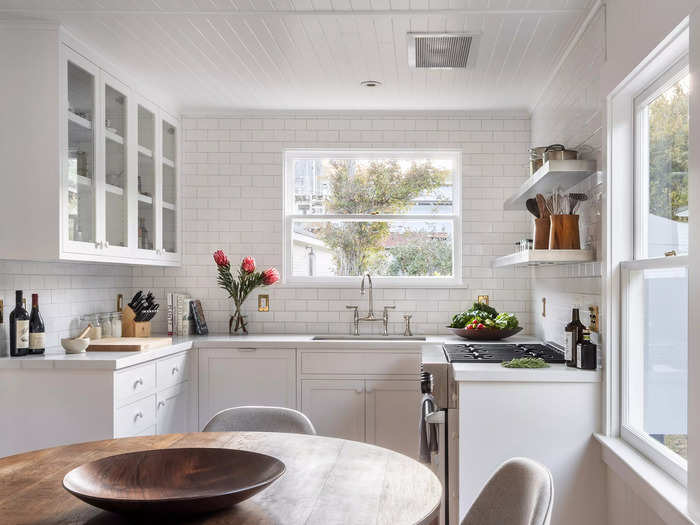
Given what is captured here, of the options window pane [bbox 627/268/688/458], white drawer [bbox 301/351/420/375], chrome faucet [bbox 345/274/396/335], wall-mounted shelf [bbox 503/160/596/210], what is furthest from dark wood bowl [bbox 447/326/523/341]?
window pane [bbox 627/268/688/458]

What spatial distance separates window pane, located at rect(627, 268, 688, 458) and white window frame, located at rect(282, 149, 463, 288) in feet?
7.71

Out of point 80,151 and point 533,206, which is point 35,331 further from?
point 533,206

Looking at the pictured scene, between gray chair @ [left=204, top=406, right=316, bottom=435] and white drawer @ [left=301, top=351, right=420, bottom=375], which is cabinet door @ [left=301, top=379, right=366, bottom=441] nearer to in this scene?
white drawer @ [left=301, top=351, right=420, bottom=375]

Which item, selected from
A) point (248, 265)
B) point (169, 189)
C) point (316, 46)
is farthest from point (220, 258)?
point (316, 46)

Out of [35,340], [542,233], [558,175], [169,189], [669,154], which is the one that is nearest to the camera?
[669,154]

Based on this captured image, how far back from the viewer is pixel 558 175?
3344 millimetres

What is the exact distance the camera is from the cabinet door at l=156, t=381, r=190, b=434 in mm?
4148

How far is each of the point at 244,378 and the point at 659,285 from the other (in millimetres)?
2802

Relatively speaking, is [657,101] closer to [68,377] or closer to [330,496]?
[330,496]

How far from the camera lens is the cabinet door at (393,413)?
4461 millimetres

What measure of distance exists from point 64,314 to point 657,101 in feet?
11.1

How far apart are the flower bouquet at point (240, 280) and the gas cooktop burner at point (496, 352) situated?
1.40 metres

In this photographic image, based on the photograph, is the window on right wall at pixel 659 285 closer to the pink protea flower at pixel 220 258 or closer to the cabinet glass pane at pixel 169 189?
the pink protea flower at pixel 220 258

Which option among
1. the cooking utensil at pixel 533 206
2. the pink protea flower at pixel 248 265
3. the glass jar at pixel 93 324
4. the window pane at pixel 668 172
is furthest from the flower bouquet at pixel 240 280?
the window pane at pixel 668 172
